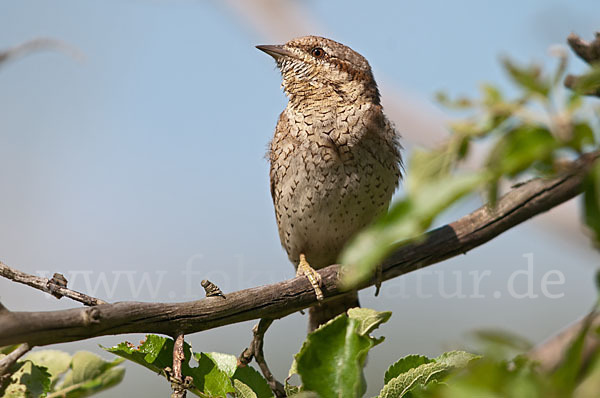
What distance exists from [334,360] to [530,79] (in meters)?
0.70

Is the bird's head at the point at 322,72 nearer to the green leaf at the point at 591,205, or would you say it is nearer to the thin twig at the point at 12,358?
the thin twig at the point at 12,358

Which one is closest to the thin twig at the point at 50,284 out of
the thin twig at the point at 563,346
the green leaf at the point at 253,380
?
the green leaf at the point at 253,380

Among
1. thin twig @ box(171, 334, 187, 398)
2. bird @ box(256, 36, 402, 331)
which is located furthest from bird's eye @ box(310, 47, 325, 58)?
thin twig @ box(171, 334, 187, 398)

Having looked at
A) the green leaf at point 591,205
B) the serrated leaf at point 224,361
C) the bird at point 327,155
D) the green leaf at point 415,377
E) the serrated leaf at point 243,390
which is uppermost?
the bird at point 327,155

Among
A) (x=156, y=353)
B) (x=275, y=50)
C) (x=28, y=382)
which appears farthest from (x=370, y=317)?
(x=275, y=50)

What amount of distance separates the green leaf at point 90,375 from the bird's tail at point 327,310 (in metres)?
2.16

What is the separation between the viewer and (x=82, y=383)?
158cm

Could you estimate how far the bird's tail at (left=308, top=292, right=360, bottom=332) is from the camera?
371 cm

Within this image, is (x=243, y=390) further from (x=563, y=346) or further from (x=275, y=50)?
(x=275, y=50)

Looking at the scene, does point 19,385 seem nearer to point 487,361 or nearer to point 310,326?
point 487,361

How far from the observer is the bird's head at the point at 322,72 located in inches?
143

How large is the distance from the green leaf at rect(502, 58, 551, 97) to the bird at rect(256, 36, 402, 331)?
8.31 ft

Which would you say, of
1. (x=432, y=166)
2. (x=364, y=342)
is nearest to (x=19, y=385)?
(x=364, y=342)

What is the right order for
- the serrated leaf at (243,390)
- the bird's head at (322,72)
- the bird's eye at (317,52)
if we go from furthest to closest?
the bird's eye at (317,52)
the bird's head at (322,72)
the serrated leaf at (243,390)
